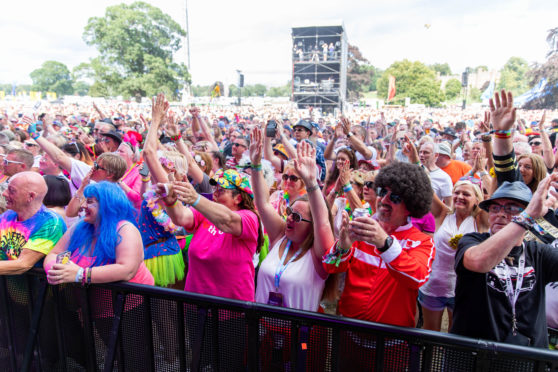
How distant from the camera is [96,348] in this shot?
7.75 feet

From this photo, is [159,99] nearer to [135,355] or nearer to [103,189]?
[103,189]

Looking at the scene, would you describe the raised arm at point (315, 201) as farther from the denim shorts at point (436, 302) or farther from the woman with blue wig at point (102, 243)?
the denim shorts at point (436, 302)

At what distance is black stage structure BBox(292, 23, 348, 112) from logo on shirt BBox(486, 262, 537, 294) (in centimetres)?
3859

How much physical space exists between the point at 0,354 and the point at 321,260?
7.85ft

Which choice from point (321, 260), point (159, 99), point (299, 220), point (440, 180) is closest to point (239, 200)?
point (299, 220)

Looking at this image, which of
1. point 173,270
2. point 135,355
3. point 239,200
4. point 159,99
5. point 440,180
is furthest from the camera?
point 440,180

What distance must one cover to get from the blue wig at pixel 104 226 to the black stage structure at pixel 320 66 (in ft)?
126

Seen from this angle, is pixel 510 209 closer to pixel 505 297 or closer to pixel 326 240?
pixel 505 297

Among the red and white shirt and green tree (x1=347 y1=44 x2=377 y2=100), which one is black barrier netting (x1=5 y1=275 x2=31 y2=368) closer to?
the red and white shirt

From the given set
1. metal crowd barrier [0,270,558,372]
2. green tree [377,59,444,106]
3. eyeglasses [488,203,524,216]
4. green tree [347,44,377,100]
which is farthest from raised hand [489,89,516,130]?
green tree [347,44,377,100]

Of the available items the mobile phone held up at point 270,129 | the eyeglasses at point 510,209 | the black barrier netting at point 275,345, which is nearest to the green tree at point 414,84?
the mobile phone held up at point 270,129

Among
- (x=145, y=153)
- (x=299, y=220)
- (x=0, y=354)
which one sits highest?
(x=145, y=153)

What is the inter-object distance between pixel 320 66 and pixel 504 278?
41.0 m

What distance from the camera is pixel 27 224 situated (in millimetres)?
2629
